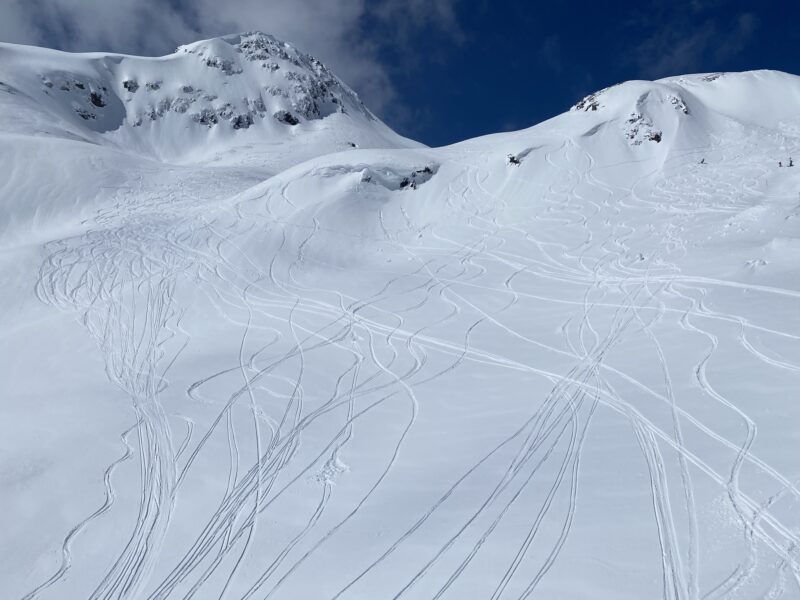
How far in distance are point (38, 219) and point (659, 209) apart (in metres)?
25.1

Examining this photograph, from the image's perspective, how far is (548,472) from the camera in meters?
6.45

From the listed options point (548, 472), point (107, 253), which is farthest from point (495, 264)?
point (107, 253)

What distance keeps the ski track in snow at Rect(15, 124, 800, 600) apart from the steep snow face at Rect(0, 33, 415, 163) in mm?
37840

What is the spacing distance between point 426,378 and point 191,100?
6132 cm

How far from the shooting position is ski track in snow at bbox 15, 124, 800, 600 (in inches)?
207

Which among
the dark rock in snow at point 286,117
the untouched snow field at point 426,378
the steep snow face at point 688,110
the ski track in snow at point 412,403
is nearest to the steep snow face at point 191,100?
the dark rock in snow at point 286,117

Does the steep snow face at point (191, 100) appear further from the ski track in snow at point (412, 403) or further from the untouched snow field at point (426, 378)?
the ski track in snow at point (412, 403)

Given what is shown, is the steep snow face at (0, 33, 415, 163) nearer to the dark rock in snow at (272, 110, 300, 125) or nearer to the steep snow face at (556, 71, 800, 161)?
the dark rock in snow at (272, 110, 300, 125)

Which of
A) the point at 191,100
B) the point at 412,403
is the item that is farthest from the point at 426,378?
the point at 191,100

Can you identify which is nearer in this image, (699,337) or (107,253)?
(699,337)

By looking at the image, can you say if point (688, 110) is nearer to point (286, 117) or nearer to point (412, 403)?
point (412, 403)

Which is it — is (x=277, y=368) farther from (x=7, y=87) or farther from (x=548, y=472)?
(x=7, y=87)

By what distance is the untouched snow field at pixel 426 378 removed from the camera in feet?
17.5

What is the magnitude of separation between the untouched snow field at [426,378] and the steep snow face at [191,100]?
110 feet
